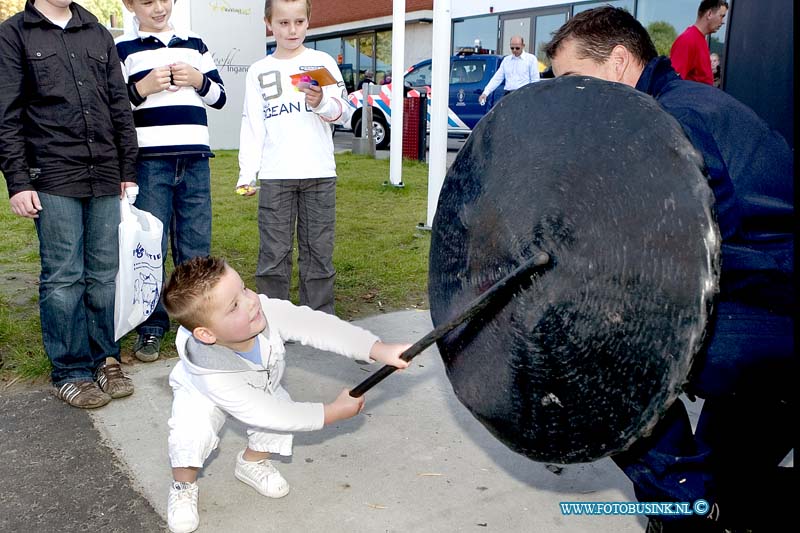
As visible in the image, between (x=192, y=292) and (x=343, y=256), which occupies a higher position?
(x=192, y=292)

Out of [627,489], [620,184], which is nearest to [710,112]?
[620,184]

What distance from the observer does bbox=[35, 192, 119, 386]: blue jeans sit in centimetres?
337

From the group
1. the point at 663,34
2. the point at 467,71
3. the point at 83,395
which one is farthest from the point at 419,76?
the point at 83,395

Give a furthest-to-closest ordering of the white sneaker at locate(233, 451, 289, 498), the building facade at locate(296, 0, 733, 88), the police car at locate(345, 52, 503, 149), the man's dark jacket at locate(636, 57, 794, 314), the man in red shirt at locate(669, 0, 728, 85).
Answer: the police car at locate(345, 52, 503, 149) < the building facade at locate(296, 0, 733, 88) < the man in red shirt at locate(669, 0, 728, 85) < the white sneaker at locate(233, 451, 289, 498) < the man's dark jacket at locate(636, 57, 794, 314)

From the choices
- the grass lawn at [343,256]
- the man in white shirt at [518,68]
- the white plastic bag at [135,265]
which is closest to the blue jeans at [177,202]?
the white plastic bag at [135,265]

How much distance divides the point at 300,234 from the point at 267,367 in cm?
162

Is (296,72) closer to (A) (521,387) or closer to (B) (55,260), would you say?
(B) (55,260)

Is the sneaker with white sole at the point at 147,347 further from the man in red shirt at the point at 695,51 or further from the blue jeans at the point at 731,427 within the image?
the man in red shirt at the point at 695,51

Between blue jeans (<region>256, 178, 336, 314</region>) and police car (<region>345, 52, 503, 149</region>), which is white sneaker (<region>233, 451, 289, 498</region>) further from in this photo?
police car (<region>345, 52, 503, 149</region>)

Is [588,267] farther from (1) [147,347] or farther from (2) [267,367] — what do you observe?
(1) [147,347]

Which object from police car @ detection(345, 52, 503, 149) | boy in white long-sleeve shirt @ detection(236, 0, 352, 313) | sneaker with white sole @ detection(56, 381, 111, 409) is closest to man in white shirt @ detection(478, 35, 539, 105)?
police car @ detection(345, 52, 503, 149)

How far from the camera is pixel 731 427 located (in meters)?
2.22

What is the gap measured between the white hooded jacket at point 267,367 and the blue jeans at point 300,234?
1.30 metres

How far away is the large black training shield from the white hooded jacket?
2.59 feet
